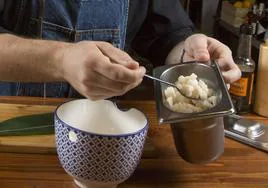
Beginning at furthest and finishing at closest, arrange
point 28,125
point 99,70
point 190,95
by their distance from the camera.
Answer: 1. point 28,125
2. point 190,95
3. point 99,70

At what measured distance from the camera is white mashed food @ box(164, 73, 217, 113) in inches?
28.4

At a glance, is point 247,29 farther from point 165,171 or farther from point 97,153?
point 97,153

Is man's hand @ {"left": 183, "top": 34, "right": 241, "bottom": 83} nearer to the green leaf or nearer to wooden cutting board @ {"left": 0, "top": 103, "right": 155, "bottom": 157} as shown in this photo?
wooden cutting board @ {"left": 0, "top": 103, "right": 155, "bottom": 157}

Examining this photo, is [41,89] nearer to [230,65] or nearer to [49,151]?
[49,151]

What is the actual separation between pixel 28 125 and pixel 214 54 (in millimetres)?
391

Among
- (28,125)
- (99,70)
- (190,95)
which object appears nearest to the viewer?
(99,70)

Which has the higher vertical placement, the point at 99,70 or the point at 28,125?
the point at 99,70

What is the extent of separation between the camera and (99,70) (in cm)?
63

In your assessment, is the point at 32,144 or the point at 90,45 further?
the point at 32,144

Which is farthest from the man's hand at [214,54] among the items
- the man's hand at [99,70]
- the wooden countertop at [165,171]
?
the man's hand at [99,70]

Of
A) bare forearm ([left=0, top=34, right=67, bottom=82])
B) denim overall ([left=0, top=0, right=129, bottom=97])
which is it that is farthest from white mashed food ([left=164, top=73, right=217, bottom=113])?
denim overall ([left=0, top=0, right=129, bottom=97])

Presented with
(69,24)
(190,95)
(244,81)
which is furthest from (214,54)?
(69,24)

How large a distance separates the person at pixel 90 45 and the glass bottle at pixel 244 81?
9 centimetres

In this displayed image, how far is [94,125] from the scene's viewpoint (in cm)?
79
